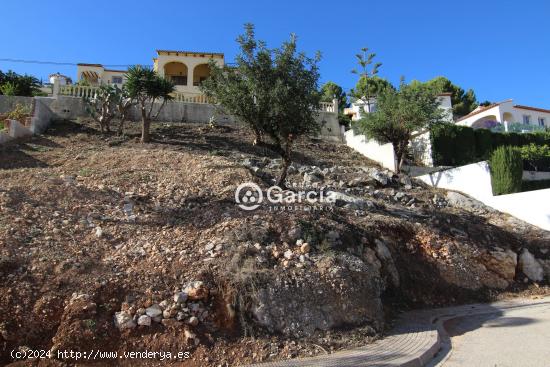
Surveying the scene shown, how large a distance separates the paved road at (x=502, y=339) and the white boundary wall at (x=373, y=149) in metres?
10.2

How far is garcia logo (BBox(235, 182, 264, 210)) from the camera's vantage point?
31.0 feet

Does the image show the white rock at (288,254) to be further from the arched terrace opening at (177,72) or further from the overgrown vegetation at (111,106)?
the arched terrace opening at (177,72)

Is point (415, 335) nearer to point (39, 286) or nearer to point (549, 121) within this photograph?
point (39, 286)

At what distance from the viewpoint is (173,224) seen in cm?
823

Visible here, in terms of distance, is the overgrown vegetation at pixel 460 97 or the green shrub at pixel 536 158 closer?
the green shrub at pixel 536 158

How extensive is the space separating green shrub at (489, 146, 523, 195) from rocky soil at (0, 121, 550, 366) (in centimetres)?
150

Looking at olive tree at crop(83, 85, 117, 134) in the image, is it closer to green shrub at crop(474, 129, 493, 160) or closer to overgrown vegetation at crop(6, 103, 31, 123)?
overgrown vegetation at crop(6, 103, 31, 123)

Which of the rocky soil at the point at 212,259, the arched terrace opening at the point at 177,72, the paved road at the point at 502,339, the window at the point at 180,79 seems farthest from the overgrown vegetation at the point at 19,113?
the arched terrace opening at the point at 177,72

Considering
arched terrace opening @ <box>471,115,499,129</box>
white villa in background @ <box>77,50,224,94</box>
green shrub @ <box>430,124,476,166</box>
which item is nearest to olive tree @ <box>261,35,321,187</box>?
green shrub @ <box>430,124,476,166</box>

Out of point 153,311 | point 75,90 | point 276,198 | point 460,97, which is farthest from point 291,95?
point 460,97

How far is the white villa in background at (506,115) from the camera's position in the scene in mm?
38125

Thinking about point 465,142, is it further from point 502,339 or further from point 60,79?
point 60,79

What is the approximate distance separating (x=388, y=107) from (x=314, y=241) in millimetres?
11994

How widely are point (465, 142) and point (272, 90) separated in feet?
46.1
